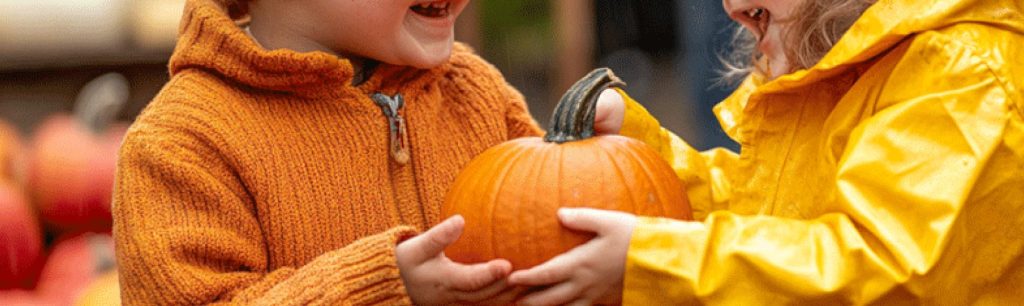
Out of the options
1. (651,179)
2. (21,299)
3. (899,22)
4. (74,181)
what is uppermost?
(899,22)

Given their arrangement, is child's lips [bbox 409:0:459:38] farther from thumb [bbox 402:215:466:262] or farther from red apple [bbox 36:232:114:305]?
red apple [bbox 36:232:114:305]

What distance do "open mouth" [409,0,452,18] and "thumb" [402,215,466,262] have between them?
41 centimetres

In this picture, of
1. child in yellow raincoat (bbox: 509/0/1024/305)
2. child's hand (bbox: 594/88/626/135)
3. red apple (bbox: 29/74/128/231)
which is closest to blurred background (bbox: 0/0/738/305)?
red apple (bbox: 29/74/128/231)

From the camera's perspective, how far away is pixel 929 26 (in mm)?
1494

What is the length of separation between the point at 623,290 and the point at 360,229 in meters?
0.44

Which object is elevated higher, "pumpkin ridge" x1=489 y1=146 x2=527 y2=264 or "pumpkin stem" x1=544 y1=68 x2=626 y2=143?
"pumpkin stem" x1=544 y1=68 x2=626 y2=143

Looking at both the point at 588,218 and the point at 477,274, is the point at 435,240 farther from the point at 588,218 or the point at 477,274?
the point at 588,218

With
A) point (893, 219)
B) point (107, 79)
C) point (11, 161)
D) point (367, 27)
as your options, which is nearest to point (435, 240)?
point (367, 27)

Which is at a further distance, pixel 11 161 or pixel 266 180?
pixel 11 161

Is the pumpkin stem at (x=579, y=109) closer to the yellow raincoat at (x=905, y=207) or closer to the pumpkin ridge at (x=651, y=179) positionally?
the pumpkin ridge at (x=651, y=179)

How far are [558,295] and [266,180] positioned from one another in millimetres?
463

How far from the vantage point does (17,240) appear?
2990 mm

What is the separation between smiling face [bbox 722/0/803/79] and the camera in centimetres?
171

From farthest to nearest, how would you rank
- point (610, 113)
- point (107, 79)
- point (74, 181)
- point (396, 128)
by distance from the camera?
point (107, 79) → point (74, 181) → point (610, 113) → point (396, 128)
